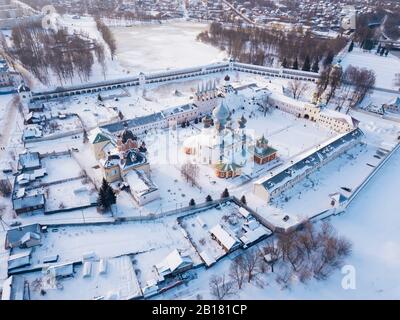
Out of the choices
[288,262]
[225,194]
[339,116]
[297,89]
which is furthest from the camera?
[297,89]

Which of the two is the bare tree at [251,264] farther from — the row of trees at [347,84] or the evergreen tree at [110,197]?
the row of trees at [347,84]

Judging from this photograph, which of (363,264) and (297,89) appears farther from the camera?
(297,89)

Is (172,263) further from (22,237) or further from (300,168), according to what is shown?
(300,168)

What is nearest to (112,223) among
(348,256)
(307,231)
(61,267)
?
(61,267)

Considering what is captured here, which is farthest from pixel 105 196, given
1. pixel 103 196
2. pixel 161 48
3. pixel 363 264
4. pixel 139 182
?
pixel 161 48

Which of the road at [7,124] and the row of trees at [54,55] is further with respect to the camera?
the row of trees at [54,55]

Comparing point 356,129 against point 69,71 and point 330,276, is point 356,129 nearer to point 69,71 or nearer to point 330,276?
point 330,276

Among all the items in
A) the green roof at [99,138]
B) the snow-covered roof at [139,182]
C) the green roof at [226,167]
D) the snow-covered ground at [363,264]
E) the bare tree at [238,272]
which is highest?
the green roof at [99,138]

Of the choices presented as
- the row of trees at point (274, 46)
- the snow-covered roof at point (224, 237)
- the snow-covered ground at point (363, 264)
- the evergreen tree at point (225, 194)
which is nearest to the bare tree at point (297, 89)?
the row of trees at point (274, 46)

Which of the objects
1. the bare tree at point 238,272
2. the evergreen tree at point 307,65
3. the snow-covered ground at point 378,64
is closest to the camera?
the bare tree at point 238,272
